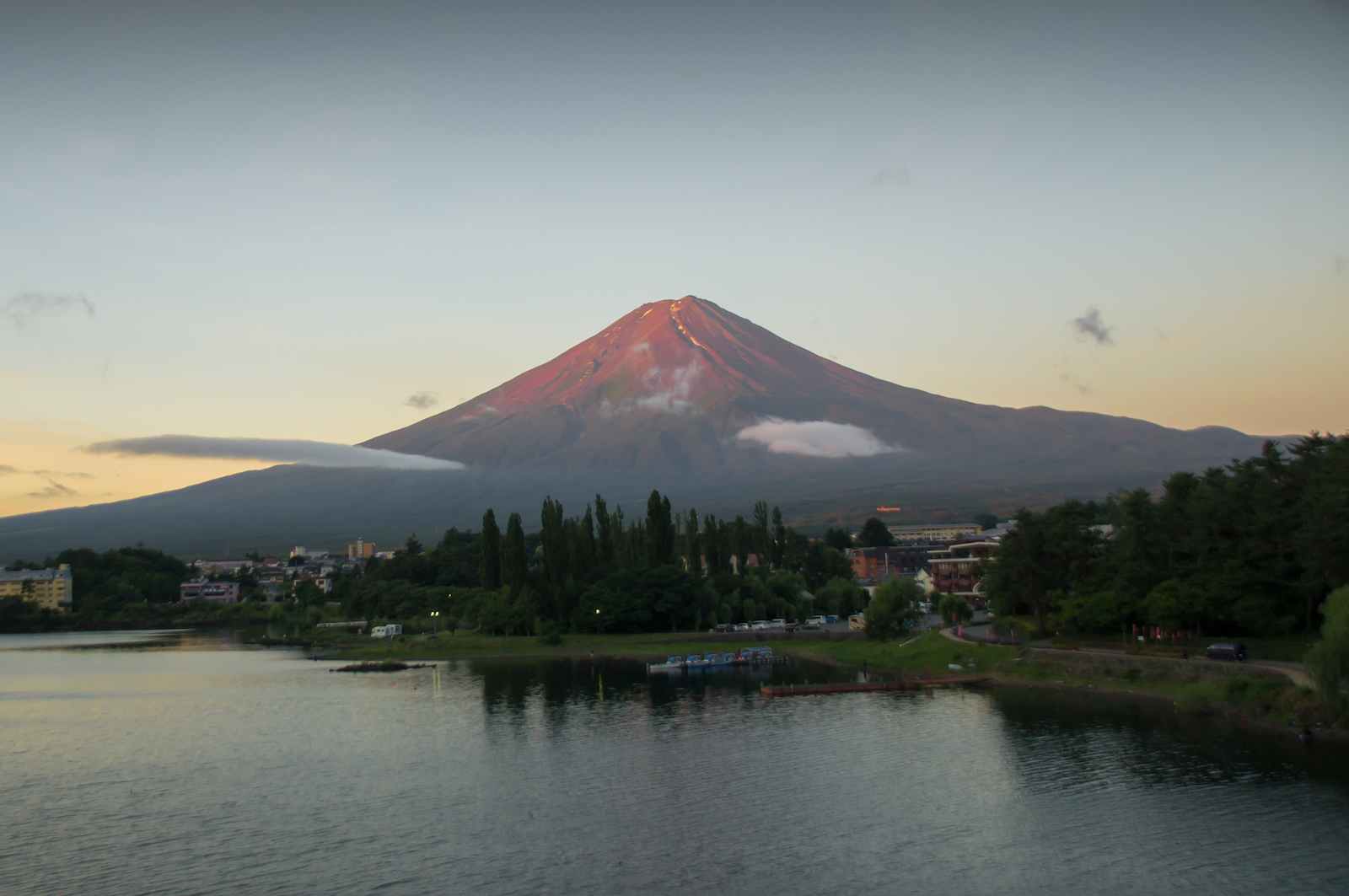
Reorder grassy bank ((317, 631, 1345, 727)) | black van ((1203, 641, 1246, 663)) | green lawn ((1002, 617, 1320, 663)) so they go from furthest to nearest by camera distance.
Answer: green lawn ((1002, 617, 1320, 663)) < black van ((1203, 641, 1246, 663)) < grassy bank ((317, 631, 1345, 727))

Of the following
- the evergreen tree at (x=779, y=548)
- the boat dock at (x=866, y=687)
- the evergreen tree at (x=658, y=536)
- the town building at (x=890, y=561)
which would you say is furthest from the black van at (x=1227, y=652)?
the town building at (x=890, y=561)

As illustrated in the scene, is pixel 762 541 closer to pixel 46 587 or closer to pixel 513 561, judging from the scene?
pixel 513 561

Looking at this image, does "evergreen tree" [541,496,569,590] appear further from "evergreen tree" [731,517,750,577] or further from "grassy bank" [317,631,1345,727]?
"evergreen tree" [731,517,750,577]

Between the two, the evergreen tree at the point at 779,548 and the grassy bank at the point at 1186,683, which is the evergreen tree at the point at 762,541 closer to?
the evergreen tree at the point at 779,548

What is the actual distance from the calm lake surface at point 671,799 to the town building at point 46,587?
335 feet

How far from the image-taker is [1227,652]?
150ft

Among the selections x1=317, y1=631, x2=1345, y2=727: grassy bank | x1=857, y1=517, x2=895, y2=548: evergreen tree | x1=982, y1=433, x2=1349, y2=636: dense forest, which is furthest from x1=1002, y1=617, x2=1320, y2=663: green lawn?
x1=857, y1=517, x2=895, y2=548: evergreen tree

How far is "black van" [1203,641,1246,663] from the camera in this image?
45.3 meters

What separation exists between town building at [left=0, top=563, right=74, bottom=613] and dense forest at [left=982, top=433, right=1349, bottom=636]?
438 ft

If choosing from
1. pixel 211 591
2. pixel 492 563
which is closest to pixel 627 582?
pixel 492 563

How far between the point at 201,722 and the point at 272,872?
90.3 feet

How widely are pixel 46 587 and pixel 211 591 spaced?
28.7m

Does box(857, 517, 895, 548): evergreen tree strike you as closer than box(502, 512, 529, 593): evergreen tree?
No

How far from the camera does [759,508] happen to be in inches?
4281
